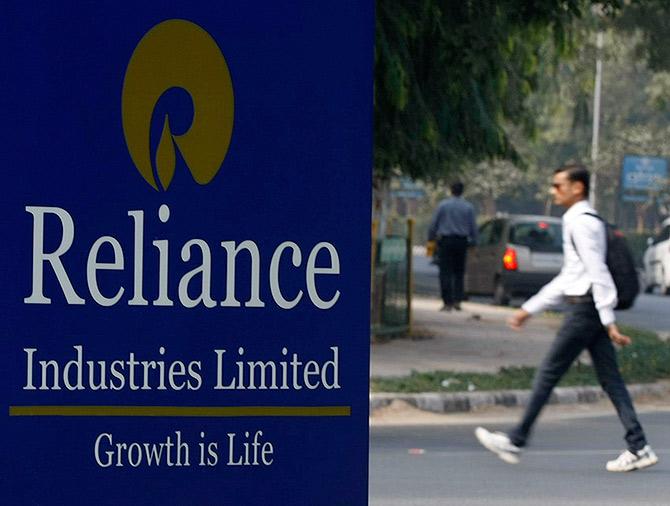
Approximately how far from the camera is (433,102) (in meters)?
14.1

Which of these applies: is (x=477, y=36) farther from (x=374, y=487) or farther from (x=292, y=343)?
(x=292, y=343)

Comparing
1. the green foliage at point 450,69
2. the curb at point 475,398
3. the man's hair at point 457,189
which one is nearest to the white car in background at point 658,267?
the man's hair at point 457,189

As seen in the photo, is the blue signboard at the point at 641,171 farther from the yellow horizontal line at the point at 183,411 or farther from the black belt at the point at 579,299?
the yellow horizontal line at the point at 183,411

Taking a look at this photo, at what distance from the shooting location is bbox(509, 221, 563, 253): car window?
2653 centimetres

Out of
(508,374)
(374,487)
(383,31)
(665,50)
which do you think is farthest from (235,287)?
(665,50)

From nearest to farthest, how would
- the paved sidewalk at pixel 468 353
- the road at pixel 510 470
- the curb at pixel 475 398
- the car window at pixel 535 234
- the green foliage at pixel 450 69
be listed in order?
the road at pixel 510 470 < the curb at pixel 475 398 < the paved sidewalk at pixel 468 353 < the green foliage at pixel 450 69 < the car window at pixel 535 234

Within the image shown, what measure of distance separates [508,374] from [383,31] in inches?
124

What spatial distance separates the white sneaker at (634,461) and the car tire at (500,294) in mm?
17658

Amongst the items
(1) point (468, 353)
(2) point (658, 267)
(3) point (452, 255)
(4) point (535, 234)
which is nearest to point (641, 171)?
(2) point (658, 267)

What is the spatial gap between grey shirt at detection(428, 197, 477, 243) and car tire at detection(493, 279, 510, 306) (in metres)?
5.13

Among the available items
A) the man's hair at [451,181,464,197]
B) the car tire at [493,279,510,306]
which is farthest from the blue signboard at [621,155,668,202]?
the man's hair at [451,181,464,197]

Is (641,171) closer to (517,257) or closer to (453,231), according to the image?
(517,257)

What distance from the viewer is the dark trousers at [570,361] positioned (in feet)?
28.3

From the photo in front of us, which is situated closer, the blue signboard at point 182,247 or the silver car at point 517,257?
the blue signboard at point 182,247
